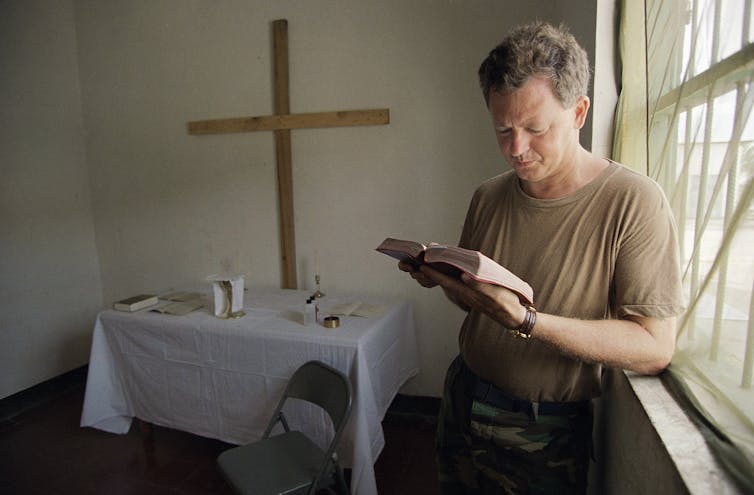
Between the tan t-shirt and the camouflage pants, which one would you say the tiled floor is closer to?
the camouflage pants

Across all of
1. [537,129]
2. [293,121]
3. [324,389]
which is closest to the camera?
[537,129]

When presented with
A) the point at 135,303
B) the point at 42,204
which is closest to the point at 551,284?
the point at 135,303

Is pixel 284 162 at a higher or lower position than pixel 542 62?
lower

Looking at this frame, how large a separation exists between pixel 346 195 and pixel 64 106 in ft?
8.30

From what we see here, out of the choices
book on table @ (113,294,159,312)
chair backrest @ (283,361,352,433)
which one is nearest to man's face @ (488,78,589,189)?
chair backrest @ (283,361,352,433)

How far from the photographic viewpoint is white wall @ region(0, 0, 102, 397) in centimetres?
321

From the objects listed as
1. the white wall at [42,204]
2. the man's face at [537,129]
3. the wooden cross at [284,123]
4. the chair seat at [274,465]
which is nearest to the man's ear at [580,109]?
the man's face at [537,129]

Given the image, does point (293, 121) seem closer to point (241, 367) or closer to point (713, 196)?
point (241, 367)

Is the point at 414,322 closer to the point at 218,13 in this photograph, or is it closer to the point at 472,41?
the point at 472,41

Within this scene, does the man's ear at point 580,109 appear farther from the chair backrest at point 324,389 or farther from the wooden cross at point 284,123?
the wooden cross at point 284,123

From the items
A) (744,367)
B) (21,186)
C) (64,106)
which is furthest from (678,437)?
(64,106)

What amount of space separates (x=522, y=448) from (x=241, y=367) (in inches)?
64.2

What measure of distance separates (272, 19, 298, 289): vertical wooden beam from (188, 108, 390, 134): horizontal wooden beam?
6 cm

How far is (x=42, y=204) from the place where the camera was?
3.44 meters
